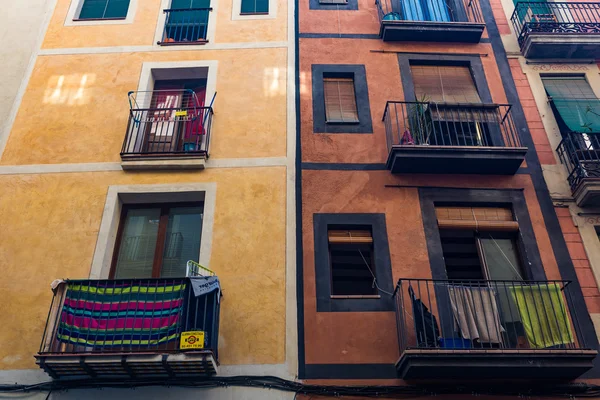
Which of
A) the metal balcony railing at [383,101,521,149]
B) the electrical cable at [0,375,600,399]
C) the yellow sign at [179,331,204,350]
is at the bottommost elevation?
the electrical cable at [0,375,600,399]

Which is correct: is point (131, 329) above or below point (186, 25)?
below

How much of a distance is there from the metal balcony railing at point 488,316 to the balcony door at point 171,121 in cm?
557

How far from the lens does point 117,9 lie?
13633 millimetres

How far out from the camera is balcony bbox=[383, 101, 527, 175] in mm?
10367

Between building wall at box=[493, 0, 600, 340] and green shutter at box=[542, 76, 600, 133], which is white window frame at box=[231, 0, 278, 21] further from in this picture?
green shutter at box=[542, 76, 600, 133]

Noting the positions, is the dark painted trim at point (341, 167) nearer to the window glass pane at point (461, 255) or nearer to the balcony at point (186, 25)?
the window glass pane at point (461, 255)

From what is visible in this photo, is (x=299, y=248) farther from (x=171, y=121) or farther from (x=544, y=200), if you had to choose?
(x=544, y=200)

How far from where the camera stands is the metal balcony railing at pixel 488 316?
28.3ft

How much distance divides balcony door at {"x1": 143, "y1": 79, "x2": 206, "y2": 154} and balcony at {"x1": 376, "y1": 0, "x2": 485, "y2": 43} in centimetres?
483

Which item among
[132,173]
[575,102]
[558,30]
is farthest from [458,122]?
[132,173]

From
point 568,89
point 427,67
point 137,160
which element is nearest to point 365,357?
point 137,160

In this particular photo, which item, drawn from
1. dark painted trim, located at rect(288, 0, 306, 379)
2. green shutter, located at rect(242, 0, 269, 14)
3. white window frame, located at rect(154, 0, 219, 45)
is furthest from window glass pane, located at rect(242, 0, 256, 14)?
dark painted trim, located at rect(288, 0, 306, 379)

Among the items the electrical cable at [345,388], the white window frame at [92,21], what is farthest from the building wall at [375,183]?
the white window frame at [92,21]

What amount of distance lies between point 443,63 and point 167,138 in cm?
657
